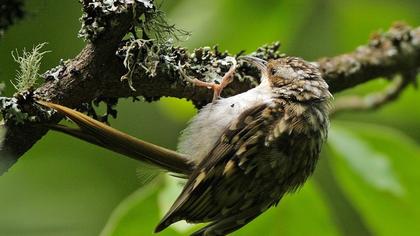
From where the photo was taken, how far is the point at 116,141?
2566 mm

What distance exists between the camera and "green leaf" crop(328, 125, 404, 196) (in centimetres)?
363

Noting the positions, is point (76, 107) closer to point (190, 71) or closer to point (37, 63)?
point (37, 63)

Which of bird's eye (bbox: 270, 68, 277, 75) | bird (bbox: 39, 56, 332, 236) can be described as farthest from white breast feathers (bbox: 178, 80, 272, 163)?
bird's eye (bbox: 270, 68, 277, 75)

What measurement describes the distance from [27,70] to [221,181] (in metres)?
0.85

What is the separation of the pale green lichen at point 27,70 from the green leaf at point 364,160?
5.58ft

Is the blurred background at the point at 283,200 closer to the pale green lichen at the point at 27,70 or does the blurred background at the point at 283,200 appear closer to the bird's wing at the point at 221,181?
the pale green lichen at the point at 27,70

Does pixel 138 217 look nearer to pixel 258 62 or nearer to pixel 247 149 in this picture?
pixel 247 149

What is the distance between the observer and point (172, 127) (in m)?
5.93

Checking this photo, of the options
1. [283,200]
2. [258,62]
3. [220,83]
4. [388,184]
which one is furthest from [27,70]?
[388,184]

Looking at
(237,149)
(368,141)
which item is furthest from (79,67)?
(368,141)

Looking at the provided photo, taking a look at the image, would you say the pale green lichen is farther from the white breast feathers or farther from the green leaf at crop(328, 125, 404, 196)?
the green leaf at crop(328, 125, 404, 196)

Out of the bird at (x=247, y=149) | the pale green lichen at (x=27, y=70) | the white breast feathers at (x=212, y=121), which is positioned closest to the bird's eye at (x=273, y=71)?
the bird at (x=247, y=149)

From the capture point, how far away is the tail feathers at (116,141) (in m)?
2.37

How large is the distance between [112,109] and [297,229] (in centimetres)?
119
